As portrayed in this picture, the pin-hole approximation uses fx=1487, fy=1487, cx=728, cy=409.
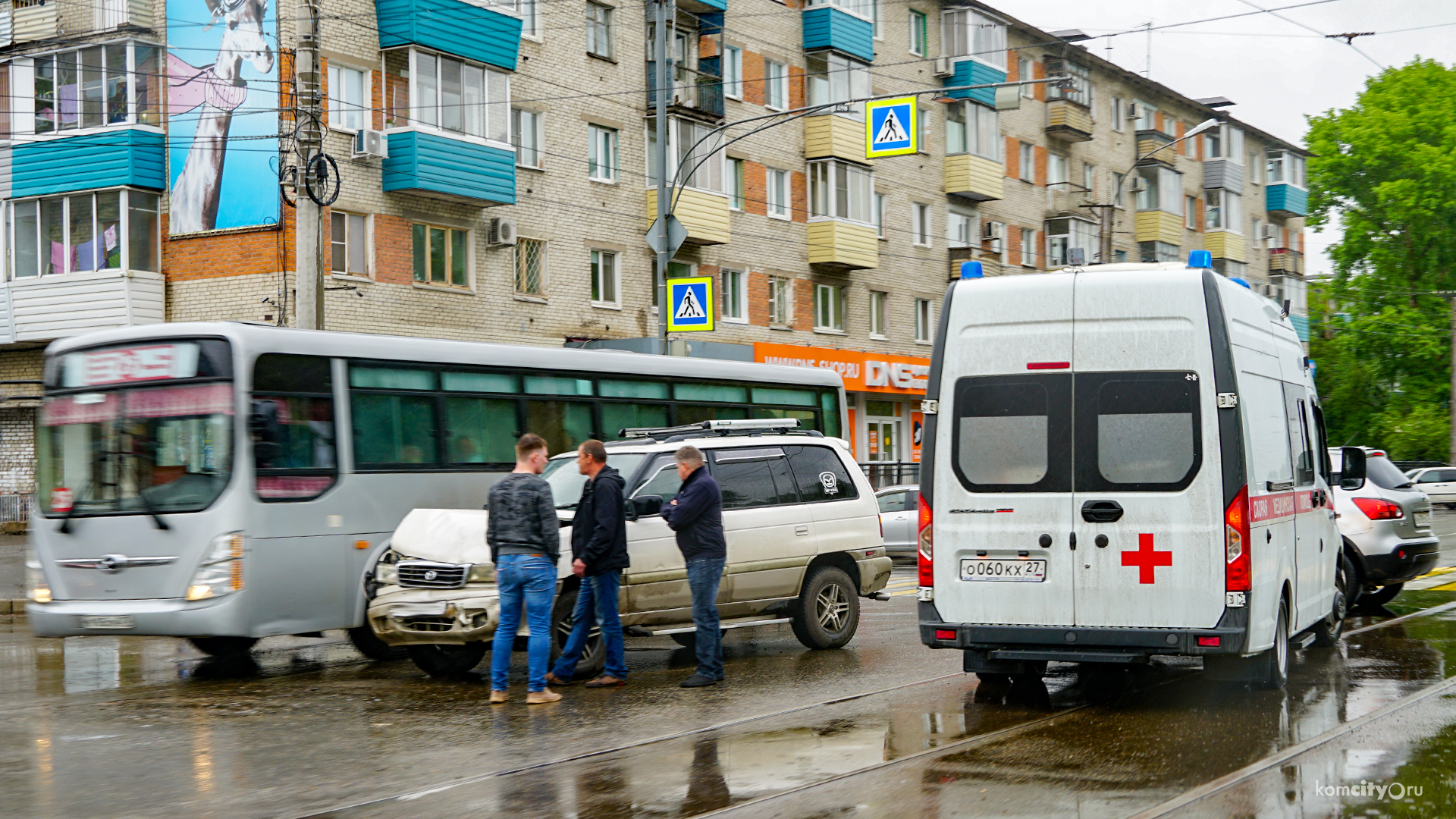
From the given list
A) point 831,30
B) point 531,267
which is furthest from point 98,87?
point 831,30

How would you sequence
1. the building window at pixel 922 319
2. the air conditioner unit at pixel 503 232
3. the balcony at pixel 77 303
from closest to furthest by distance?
the balcony at pixel 77 303, the air conditioner unit at pixel 503 232, the building window at pixel 922 319

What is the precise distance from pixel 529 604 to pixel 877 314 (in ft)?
106

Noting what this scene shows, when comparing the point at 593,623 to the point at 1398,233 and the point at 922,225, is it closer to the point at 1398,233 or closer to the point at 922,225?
the point at 922,225

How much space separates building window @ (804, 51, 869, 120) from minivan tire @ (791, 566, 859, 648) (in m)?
27.5

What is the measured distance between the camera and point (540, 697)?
31.4ft

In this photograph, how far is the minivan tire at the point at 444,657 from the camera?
1124 centimetres

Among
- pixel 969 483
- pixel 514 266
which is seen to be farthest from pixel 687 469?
pixel 514 266

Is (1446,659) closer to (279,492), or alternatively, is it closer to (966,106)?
(279,492)

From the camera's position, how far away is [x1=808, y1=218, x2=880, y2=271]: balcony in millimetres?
38281

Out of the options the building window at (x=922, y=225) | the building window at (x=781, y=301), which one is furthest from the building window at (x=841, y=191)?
the building window at (x=922, y=225)

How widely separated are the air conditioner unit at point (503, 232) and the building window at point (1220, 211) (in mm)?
37775

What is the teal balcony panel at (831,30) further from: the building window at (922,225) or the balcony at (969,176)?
the balcony at (969,176)

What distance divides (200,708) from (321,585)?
217 cm

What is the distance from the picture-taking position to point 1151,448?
8.64m
